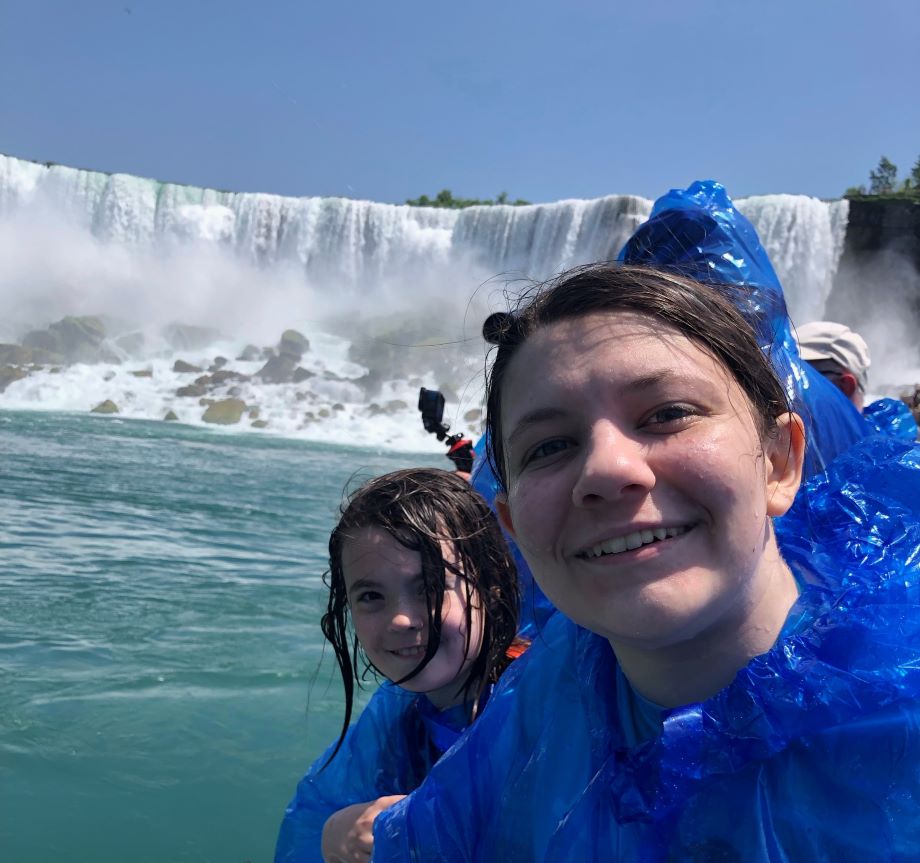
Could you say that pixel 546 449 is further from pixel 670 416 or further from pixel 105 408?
pixel 105 408

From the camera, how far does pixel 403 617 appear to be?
6.25 feet

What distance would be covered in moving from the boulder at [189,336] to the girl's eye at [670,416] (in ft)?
110

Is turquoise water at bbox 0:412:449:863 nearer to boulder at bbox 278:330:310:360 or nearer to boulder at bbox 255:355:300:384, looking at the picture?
boulder at bbox 255:355:300:384

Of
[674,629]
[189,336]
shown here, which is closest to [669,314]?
[674,629]

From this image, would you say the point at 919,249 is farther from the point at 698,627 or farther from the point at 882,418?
the point at 698,627

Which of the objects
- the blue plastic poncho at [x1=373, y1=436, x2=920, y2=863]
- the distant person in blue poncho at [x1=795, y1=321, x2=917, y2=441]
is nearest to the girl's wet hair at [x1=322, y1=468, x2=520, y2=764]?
the blue plastic poncho at [x1=373, y1=436, x2=920, y2=863]

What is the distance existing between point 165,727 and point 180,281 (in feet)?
116

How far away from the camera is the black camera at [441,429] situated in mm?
3613

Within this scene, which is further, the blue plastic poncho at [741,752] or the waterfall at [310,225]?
the waterfall at [310,225]

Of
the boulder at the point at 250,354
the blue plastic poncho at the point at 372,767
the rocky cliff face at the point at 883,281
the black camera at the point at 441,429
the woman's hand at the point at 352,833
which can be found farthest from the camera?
the boulder at the point at 250,354

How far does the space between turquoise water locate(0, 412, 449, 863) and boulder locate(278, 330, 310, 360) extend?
22446mm

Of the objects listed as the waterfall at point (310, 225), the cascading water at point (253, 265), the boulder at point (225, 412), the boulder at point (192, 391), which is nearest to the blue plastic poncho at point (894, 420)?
the boulder at point (225, 412)

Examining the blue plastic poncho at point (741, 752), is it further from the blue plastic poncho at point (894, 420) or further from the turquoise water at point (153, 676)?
the turquoise water at point (153, 676)

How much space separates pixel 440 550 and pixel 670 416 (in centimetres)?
99
